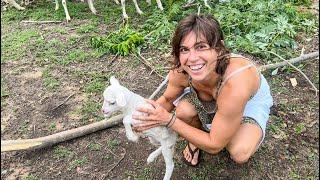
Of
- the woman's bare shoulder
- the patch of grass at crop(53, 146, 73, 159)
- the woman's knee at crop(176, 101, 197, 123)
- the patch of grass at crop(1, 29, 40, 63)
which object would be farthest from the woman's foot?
the patch of grass at crop(1, 29, 40, 63)

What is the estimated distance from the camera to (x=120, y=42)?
18.1ft

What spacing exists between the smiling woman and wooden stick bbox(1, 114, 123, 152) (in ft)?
2.87

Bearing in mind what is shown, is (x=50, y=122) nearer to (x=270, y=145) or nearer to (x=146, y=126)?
(x=146, y=126)

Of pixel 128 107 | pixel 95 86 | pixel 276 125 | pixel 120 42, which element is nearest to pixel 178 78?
pixel 128 107

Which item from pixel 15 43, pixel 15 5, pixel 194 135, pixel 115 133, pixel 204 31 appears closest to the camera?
pixel 204 31

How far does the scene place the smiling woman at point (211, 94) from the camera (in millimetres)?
2580

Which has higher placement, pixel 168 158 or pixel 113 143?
pixel 168 158

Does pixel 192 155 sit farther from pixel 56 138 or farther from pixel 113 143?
pixel 56 138

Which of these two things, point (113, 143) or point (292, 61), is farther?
point (292, 61)

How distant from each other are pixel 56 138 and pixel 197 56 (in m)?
1.82

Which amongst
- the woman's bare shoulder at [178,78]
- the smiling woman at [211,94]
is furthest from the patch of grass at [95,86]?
the woman's bare shoulder at [178,78]

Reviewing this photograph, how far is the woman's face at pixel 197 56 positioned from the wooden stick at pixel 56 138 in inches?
57.6

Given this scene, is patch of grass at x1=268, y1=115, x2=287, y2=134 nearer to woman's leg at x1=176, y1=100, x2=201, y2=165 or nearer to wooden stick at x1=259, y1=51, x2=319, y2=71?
wooden stick at x1=259, y1=51, x2=319, y2=71

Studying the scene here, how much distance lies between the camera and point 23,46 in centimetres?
582
